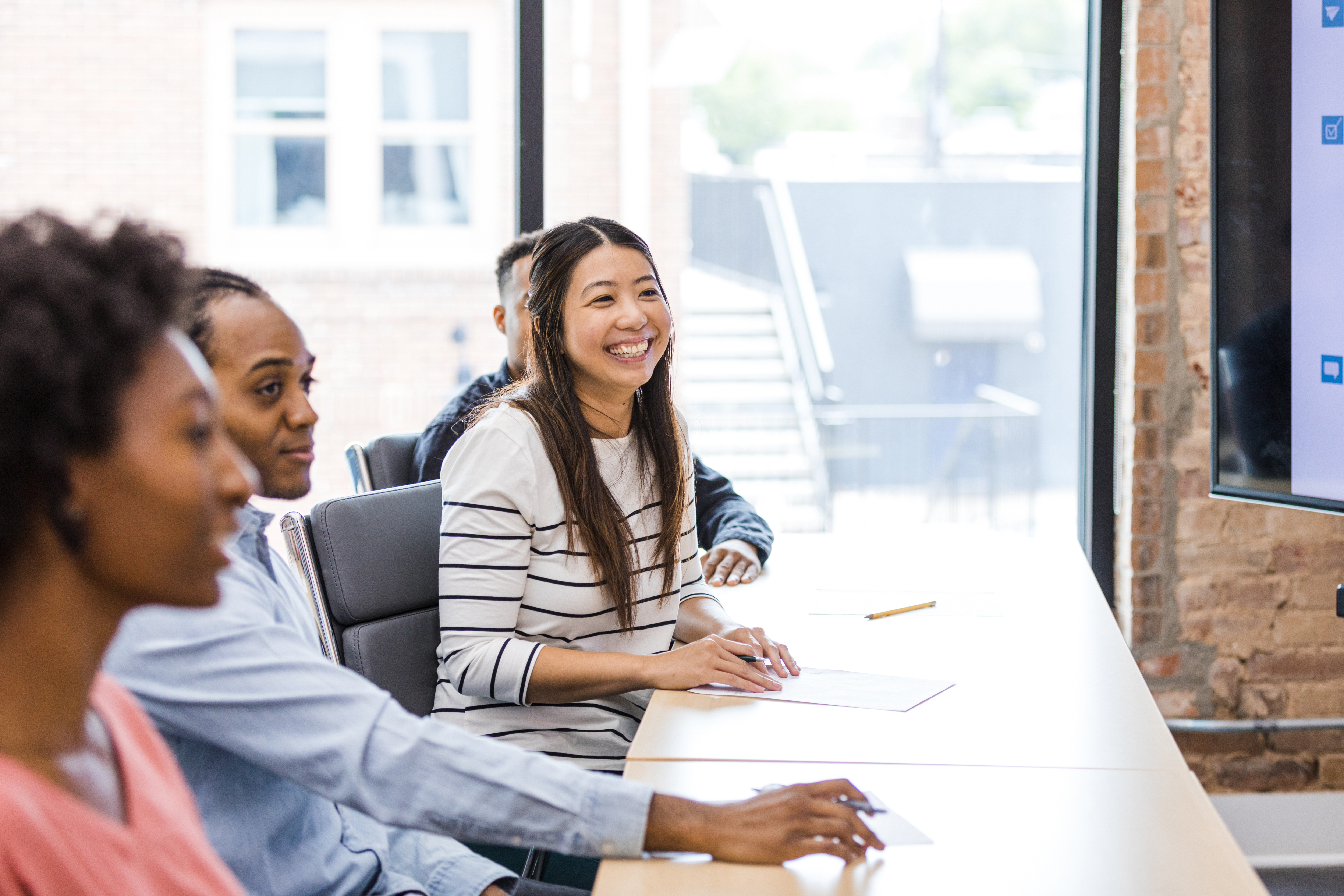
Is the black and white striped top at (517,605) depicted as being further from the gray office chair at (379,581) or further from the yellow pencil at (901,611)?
the yellow pencil at (901,611)

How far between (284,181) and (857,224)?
1.71 metres

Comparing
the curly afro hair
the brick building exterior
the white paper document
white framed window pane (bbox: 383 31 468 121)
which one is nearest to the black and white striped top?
the white paper document

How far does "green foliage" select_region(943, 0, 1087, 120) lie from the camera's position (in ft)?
9.48

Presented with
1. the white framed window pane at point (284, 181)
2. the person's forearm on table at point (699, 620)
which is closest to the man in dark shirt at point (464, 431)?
the person's forearm on table at point (699, 620)

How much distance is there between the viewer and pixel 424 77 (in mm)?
3365

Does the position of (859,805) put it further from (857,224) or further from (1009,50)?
(1009,50)

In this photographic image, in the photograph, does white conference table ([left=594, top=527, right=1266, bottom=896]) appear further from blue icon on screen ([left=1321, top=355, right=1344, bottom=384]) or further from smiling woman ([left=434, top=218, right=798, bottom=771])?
blue icon on screen ([left=1321, top=355, right=1344, bottom=384])

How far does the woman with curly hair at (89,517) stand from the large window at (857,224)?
2.40 meters

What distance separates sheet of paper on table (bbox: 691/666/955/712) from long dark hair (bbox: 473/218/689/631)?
27 cm

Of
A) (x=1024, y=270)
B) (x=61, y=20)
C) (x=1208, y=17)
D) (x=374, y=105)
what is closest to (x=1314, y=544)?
(x=1024, y=270)

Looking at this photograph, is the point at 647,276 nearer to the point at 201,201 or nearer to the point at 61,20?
the point at 201,201

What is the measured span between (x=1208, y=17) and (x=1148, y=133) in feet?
0.93

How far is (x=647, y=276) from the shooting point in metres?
1.79

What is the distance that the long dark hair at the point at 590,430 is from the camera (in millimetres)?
1644
